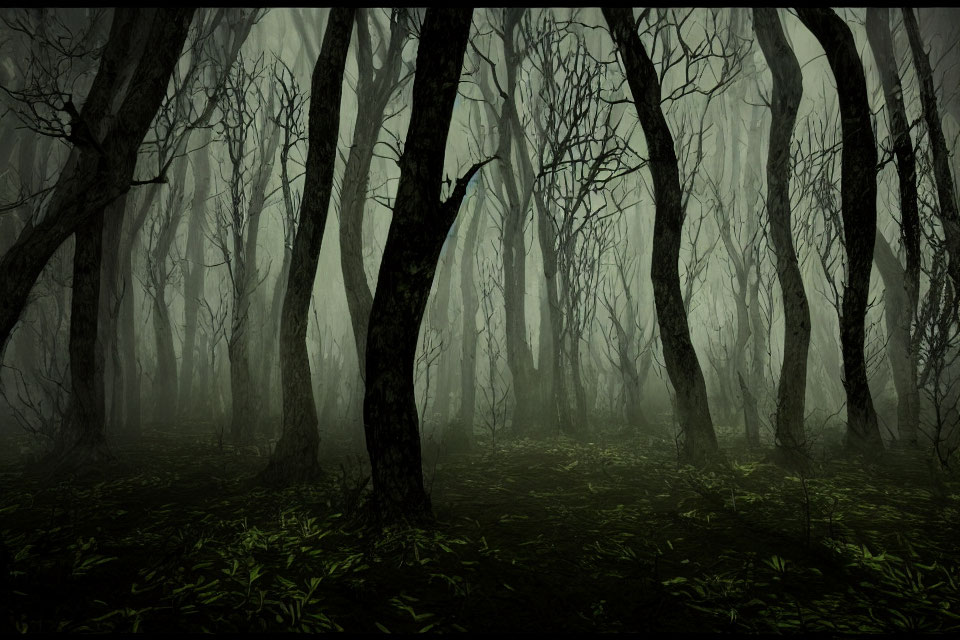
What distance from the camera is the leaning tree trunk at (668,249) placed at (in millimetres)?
4551

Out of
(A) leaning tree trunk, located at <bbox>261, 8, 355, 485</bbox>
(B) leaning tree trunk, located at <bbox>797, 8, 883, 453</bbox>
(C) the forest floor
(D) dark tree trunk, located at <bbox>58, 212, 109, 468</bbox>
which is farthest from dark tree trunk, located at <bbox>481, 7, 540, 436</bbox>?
(D) dark tree trunk, located at <bbox>58, 212, 109, 468</bbox>

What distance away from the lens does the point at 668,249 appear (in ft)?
15.1

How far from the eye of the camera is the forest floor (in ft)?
6.57

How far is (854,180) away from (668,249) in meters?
1.84

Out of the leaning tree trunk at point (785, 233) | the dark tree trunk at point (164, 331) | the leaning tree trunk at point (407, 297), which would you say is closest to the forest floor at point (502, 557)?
the leaning tree trunk at point (407, 297)

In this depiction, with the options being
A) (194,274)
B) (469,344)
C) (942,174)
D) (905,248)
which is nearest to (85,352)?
(469,344)

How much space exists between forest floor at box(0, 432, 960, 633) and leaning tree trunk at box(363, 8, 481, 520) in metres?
0.31

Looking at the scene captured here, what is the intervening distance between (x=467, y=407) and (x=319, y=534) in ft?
19.2

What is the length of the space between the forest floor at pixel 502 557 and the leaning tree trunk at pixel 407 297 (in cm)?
31

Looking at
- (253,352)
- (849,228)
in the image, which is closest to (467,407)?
(253,352)

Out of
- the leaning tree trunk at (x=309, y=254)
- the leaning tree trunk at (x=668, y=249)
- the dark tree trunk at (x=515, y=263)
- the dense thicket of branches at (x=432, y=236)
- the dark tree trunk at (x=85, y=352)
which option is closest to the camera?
the dense thicket of branches at (x=432, y=236)

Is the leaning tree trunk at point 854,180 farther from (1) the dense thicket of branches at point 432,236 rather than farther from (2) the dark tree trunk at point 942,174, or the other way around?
(2) the dark tree trunk at point 942,174

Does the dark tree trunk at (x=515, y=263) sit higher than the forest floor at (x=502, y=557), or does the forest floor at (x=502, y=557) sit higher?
the dark tree trunk at (x=515, y=263)

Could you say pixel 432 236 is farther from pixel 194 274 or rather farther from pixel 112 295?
pixel 194 274
